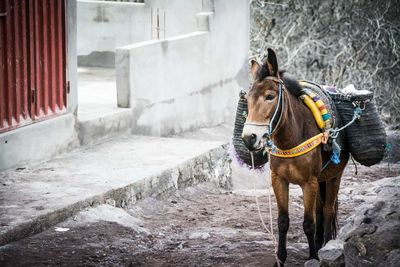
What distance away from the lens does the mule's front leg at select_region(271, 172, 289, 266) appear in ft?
25.2

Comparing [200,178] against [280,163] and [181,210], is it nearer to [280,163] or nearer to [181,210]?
[181,210]

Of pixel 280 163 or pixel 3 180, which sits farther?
pixel 3 180

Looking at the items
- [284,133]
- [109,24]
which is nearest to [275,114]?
[284,133]

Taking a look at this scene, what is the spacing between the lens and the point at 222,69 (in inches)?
648

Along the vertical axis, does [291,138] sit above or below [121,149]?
above

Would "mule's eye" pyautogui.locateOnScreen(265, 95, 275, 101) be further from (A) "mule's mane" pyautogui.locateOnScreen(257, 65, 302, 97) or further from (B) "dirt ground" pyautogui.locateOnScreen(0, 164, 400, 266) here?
(B) "dirt ground" pyautogui.locateOnScreen(0, 164, 400, 266)

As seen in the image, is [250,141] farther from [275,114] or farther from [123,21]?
[123,21]

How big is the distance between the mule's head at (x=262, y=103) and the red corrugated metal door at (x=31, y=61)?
4.08m

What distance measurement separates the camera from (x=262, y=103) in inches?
279

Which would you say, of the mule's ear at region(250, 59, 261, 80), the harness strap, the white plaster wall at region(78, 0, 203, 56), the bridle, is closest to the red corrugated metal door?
the mule's ear at region(250, 59, 261, 80)

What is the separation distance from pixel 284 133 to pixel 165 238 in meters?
2.23

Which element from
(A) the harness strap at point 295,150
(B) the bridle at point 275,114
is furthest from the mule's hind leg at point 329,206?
(B) the bridle at point 275,114

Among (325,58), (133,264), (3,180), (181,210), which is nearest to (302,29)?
(325,58)

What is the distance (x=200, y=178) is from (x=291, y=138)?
4416 millimetres
